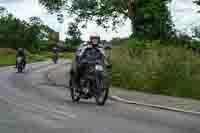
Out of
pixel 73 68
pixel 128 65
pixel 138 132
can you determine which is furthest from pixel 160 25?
pixel 138 132

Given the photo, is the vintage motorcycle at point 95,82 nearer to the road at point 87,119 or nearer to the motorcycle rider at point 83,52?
the motorcycle rider at point 83,52

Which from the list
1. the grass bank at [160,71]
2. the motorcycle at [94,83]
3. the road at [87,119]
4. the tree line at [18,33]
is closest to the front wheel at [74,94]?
the motorcycle at [94,83]

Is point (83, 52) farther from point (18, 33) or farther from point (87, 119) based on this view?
point (18, 33)

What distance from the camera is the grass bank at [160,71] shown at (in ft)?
64.4

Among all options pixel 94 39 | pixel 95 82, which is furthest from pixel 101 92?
pixel 94 39

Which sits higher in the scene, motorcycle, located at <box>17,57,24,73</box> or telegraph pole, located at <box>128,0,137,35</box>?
telegraph pole, located at <box>128,0,137,35</box>

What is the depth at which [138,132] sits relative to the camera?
9.71 metres

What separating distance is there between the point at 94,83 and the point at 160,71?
7440 mm

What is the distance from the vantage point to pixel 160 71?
22.3m

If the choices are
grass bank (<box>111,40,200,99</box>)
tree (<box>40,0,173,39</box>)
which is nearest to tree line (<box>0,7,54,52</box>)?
tree (<box>40,0,173,39</box>)

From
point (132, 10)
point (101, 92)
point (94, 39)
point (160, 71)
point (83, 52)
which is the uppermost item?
point (132, 10)

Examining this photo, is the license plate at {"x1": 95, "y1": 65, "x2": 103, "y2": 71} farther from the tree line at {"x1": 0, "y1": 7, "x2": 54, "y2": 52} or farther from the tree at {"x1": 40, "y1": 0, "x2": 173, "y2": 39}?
the tree line at {"x1": 0, "y1": 7, "x2": 54, "y2": 52}

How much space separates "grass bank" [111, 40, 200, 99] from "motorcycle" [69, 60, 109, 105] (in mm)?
3472

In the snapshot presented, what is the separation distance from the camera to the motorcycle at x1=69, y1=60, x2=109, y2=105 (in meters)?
15.1
